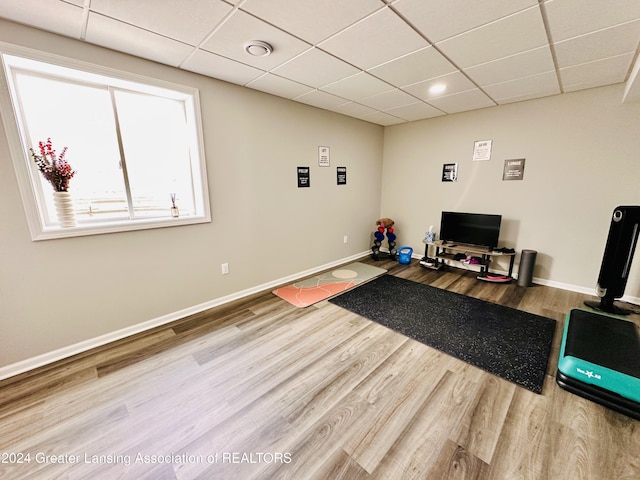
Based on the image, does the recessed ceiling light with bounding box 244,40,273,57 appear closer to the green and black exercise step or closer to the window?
the window

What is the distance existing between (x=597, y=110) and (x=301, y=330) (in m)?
4.19

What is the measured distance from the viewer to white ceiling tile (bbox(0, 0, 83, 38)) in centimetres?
153

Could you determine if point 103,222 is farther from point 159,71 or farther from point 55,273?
point 159,71

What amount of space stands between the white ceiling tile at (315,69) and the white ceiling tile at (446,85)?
2.84ft

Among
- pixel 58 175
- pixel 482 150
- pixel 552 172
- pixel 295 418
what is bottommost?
pixel 295 418

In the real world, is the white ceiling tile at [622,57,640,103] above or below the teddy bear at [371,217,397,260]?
above

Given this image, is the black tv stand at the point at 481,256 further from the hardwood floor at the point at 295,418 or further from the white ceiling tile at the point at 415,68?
the white ceiling tile at the point at 415,68

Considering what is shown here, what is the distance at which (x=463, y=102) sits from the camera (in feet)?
11.2

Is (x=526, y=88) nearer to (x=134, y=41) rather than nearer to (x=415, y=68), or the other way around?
(x=415, y=68)

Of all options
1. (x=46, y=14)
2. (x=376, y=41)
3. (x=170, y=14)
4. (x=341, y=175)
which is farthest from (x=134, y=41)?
(x=341, y=175)

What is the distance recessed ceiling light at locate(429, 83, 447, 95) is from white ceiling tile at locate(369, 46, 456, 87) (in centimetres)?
27

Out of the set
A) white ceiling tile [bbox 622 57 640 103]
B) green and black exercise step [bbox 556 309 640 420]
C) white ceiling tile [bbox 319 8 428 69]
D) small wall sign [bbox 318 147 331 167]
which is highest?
white ceiling tile [bbox 319 8 428 69]

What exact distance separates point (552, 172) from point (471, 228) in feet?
3.77

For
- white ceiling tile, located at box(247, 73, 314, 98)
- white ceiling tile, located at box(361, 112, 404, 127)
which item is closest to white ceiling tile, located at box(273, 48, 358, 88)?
white ceiling tile, located at box(247, 73, 314, 98)
